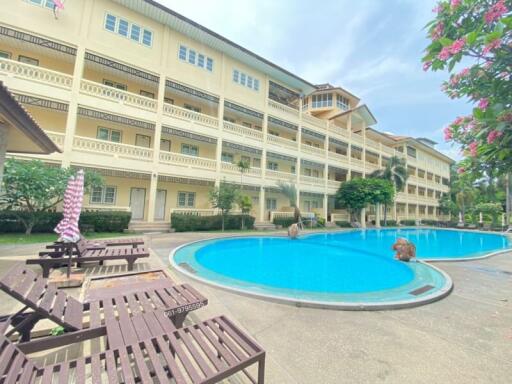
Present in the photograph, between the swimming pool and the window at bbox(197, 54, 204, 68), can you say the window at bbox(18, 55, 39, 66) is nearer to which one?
the window at bbox(197, 54, 204, 68)

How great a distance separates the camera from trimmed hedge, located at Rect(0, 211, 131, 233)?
1158 centimetres

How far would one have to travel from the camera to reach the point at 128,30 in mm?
16562

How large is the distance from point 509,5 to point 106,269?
9.20 metres

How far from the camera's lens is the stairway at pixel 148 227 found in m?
15.3

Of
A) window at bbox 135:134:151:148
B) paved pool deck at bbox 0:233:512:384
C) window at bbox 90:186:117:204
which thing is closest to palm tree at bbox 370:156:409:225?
paved pool deck at bbox 0:233:512:384

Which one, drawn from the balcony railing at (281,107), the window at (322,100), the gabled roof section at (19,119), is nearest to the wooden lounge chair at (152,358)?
the gabled roof section at (19,119)

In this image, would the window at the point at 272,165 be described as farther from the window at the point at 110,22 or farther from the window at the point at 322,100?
the window at the point at 110,22

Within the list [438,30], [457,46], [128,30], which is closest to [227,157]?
[128,30]

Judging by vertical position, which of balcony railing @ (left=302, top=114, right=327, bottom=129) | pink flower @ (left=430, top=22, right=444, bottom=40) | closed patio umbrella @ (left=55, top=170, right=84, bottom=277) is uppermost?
balcony railing @ (left=302, top=114, right=327, bottom=129)

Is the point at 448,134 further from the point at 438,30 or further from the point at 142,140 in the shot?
the point at 142,140

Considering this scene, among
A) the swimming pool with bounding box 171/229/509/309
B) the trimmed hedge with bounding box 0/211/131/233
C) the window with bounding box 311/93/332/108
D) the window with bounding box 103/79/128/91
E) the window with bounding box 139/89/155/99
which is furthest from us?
the window with bounding box 311/93/332/108

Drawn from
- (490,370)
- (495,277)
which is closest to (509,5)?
(490,370)

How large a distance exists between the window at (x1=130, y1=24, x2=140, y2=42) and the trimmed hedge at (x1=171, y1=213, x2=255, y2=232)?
13374 mm

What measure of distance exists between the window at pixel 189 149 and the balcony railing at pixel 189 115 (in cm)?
274
